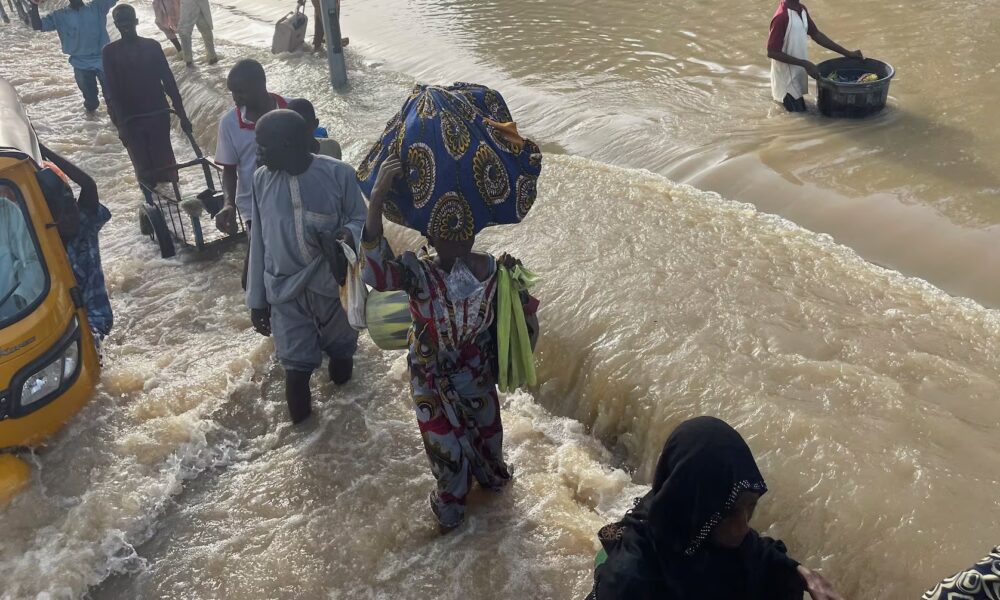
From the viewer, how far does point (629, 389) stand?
4.78 m

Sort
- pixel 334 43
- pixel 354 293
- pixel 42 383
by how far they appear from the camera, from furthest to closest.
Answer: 1. pixel 334 43
2. pixel 42 383
3. pixel 354 293

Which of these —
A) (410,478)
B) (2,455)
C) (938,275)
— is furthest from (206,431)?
(938,275)

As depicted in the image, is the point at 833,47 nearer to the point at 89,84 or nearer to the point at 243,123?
the point at 243,123

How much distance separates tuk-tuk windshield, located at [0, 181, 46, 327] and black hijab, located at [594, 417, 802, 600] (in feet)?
12.7

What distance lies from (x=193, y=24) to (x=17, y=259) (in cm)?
926

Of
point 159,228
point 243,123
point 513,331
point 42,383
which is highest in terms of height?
point 243,123

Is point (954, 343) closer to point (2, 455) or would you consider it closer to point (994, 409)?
point (994, 409)

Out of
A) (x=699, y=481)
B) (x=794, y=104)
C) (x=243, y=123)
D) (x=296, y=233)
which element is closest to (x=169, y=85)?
(x=243, y=123)

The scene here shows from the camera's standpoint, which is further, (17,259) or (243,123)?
(243,123)

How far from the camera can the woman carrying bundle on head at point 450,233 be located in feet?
9.84

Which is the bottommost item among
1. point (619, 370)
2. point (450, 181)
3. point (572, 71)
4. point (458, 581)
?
point (458, 581)

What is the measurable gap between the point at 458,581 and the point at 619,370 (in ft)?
5.64

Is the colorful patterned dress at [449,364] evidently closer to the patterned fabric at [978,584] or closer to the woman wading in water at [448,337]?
the woman wading in water at [448,337]

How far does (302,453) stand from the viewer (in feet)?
16.0
